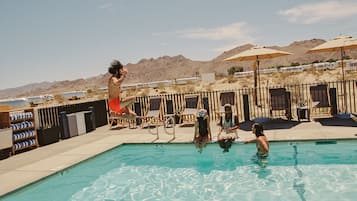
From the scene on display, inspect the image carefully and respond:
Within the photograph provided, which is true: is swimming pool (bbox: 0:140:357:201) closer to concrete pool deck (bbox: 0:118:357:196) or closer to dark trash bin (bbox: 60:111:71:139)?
concrete pool deck (bbox: 0:118:357:196)

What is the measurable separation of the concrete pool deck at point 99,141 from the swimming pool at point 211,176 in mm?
251

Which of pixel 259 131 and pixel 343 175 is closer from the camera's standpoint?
pixel 343 175

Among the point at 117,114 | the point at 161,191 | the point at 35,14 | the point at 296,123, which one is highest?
the point at 35,14

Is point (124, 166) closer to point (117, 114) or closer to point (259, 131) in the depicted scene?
point (117, 114)

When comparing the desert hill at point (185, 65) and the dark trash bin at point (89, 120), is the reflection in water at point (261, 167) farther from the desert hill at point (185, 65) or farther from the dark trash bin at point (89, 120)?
the desert hill at point (185, 65)

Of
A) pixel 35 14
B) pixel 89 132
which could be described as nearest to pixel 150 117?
pixel 89 132

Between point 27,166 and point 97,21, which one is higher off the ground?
point 97,21

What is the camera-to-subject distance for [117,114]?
260 inches

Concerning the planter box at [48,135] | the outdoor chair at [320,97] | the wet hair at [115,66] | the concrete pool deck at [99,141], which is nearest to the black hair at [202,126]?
the concrete pool deck at [99,141]

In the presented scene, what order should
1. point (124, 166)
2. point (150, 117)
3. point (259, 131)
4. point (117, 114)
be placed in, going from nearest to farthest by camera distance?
point (117, 114) < point (259, 131) < point (124, 166) < point (150, 117)

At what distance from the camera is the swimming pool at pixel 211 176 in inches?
257

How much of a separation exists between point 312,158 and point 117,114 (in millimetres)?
4595

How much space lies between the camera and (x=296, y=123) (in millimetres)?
10953

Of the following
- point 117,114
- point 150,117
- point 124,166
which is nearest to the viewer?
point 117,114
